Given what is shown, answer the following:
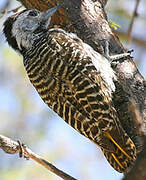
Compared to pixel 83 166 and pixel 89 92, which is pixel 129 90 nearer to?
pixel 89 92

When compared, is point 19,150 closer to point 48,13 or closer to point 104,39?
point 104,39

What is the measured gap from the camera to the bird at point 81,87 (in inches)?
152

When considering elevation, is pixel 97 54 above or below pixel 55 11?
below

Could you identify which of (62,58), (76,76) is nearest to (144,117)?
(76,76)

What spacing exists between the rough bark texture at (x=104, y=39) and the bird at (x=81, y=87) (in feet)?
0.29

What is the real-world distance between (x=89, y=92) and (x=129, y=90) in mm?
408

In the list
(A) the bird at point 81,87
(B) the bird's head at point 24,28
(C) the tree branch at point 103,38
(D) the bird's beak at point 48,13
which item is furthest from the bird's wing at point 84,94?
(B) the bird's head at point 24,28

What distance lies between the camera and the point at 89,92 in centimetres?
398

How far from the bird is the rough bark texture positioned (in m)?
0.09

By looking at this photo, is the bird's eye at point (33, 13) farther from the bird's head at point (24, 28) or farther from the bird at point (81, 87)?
the bird at point (81, 87)

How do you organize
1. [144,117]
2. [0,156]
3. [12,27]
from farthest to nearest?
1. [0,156]
2. [12,27]
3. [144,117]

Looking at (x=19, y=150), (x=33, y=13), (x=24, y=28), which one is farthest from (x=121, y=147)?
(x=24, y=28)

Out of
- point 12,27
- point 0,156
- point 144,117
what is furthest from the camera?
point 0,156

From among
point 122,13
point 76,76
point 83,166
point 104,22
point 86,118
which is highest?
point 104,22
